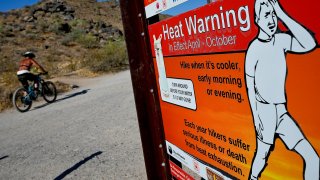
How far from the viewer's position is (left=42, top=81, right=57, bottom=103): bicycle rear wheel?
13.5m

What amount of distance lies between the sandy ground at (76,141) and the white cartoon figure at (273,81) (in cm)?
345

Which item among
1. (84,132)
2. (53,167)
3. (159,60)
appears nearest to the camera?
(159,60)

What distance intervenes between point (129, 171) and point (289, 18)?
13.7 ft

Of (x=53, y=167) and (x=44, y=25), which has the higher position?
(x=44, y=25)

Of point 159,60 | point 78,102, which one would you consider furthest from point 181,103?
point 78,102

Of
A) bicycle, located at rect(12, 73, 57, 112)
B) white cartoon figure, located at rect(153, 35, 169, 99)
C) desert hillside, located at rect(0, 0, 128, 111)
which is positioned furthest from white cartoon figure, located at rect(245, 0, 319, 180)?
desert hillside, located at rect(0, 0, 128, 111)

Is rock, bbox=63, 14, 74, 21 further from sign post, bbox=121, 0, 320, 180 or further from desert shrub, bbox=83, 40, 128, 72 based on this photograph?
sign post, bbox=121, 0, 320, 180

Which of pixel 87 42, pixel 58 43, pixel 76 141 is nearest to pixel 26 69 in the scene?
pixel 76 141

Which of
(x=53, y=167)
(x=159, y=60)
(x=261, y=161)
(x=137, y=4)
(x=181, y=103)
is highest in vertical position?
(x=137, y=4)

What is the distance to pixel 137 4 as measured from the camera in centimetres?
287

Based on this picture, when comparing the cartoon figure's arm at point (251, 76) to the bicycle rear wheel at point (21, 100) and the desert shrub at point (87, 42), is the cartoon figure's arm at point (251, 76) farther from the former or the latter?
the desert shrub at point (87, 42)

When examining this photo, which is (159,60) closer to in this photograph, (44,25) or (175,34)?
(175,34)

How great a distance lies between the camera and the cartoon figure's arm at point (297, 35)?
143 centimetres

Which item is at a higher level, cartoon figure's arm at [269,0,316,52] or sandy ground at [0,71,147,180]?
cartoon figure's arm at [269,0,316,52]
